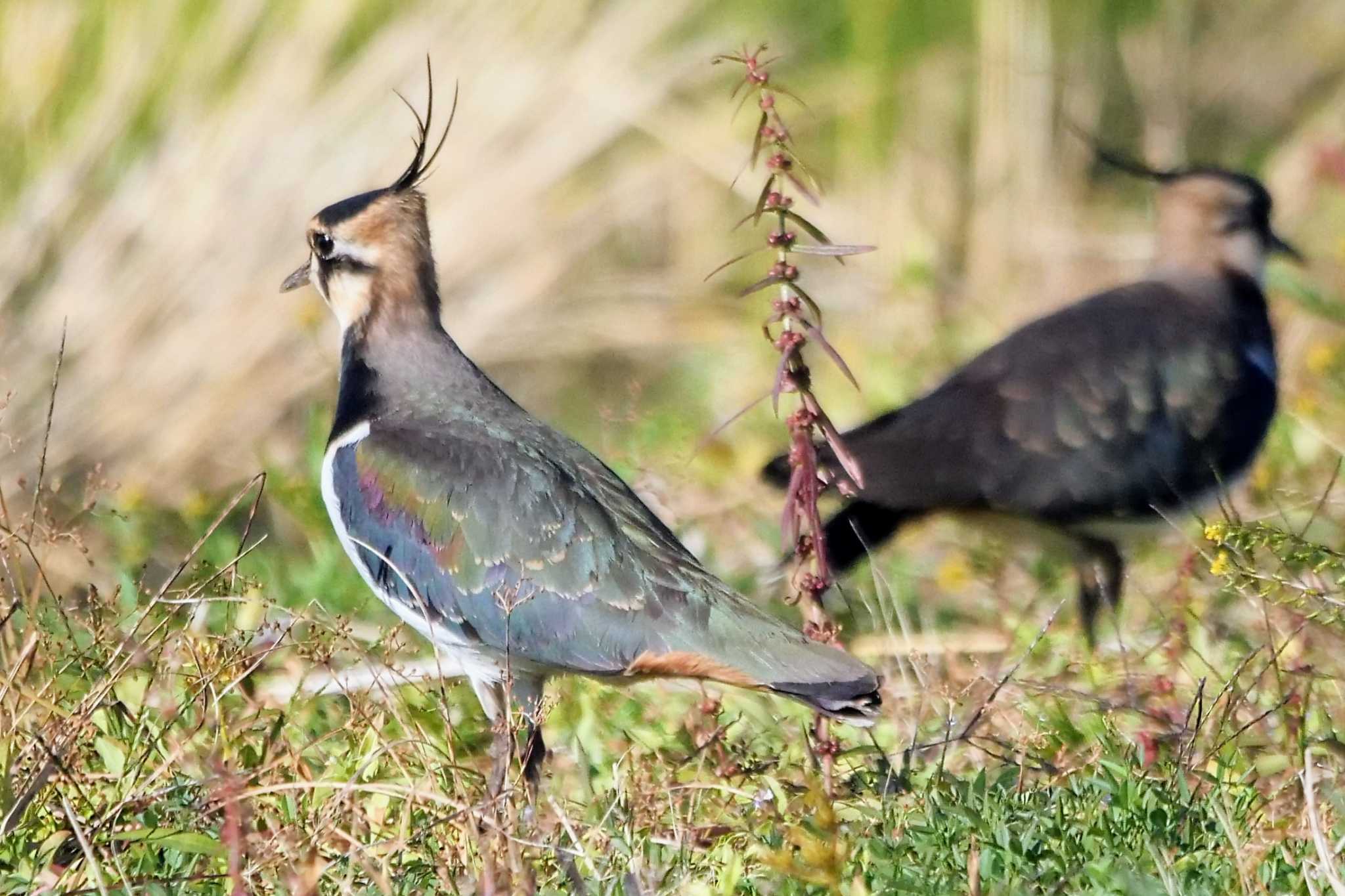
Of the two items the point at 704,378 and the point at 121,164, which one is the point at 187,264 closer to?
the point at 121,164

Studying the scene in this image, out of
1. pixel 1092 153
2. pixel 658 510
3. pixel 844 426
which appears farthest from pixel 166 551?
pixel 1092 153

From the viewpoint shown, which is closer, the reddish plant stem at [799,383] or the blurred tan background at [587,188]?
the reddish plant stem at [799,383]

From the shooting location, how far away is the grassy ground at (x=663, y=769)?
292 centimetres

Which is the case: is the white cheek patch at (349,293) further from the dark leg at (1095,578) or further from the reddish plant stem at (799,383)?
the dark leg at (1095,578)

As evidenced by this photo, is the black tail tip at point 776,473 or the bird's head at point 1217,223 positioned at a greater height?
the bird's head at point 1217,223

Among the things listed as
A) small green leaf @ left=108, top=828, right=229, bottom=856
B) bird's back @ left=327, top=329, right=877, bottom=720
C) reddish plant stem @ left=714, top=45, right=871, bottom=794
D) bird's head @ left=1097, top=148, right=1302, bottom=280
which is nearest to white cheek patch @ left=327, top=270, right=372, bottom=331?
bird's back @ left=327, top=329, right=877, bottom=720

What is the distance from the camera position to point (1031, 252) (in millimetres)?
8047

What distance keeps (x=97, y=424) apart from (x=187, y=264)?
631mm

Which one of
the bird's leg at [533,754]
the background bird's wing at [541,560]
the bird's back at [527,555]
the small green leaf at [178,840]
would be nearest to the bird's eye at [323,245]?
the bird's back at [527,555]

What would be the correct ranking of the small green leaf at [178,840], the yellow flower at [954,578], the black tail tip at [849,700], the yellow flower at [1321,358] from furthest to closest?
1. the yellow flower at [1321,358]
2. the yellow flower at [954,578]
3. the black tail tip at [849,700]
4. the small green leaf at [178,840]

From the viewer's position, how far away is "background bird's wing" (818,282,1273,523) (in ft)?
16.1

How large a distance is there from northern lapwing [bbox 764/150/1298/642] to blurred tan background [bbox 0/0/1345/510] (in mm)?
556

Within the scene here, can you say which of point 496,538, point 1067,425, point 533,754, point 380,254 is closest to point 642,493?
point 1067,425

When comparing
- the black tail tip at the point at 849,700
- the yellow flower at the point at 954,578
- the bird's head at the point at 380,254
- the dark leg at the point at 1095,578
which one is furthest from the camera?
the yellow flower at the point at 954,578
